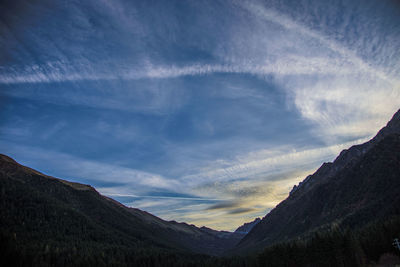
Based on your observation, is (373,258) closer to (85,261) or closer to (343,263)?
(343,263)

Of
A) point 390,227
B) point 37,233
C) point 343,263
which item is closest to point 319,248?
point 343,263

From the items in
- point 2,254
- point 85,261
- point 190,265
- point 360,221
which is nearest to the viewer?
point 2,254

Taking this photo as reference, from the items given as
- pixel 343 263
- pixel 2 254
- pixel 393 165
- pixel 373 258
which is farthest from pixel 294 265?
pixel 393 165

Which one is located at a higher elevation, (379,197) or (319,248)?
(379,197)

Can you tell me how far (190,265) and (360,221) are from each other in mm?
125712

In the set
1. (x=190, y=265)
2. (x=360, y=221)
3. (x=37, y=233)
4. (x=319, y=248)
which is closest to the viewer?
(x=319, y=248)

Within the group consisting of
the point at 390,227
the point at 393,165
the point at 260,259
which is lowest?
the point at 260,259

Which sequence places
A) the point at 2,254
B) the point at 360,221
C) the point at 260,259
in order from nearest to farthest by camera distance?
the point at 2,254, the point at 260,259, the point at 360,221

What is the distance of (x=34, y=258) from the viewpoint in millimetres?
115000

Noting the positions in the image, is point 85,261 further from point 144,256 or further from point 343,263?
point 343,263

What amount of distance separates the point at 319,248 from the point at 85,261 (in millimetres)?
123845

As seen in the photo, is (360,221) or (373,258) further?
(360,221)

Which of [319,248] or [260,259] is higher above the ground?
[319,248]

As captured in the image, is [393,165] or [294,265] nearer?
[294,265]
